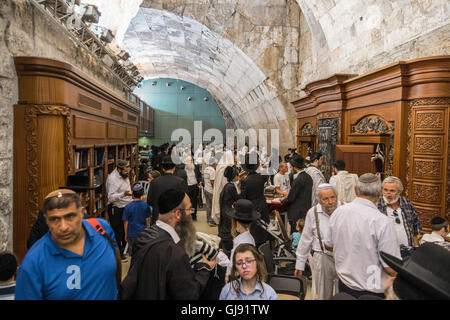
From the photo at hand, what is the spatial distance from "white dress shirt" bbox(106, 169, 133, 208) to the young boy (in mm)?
2870

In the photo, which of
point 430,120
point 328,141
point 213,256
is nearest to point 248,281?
point 213,256

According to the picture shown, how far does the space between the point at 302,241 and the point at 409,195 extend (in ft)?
8.17

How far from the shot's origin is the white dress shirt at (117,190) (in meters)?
5.03

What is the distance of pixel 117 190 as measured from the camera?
5117 millimetres

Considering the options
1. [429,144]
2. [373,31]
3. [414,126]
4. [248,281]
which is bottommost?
[248,281]

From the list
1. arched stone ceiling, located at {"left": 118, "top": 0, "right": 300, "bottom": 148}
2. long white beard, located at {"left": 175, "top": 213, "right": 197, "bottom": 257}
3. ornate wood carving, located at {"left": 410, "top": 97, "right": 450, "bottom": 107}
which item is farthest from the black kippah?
arched stone ceiling, located at {"left": 118, "top": 0, "right": 300, "bottom": 148}

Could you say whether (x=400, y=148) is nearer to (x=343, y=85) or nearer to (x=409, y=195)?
(x=409, y=195)

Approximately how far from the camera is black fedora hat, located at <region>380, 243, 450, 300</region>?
123 cm

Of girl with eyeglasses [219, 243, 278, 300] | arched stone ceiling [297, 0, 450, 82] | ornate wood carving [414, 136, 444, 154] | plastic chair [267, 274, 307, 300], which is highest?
arched stone ceiling [297, 0, 450, 82]

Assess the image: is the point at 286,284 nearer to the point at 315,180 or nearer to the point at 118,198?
the point at 315,180

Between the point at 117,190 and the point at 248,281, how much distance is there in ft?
11.2

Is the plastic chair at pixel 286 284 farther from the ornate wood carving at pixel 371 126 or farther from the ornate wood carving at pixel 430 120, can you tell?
the ornate wood carving at pixel 371 126

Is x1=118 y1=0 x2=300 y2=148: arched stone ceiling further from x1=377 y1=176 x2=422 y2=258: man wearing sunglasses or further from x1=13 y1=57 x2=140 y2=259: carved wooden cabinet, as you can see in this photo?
x1=377 y1=176 x2=422 y2=258: man wearing sunglasses

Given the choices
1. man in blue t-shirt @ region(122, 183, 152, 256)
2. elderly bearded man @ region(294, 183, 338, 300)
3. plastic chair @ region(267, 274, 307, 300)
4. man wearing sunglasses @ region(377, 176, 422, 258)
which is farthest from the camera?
man in blue t-shirt @ region(122, 183, 152, 256)
